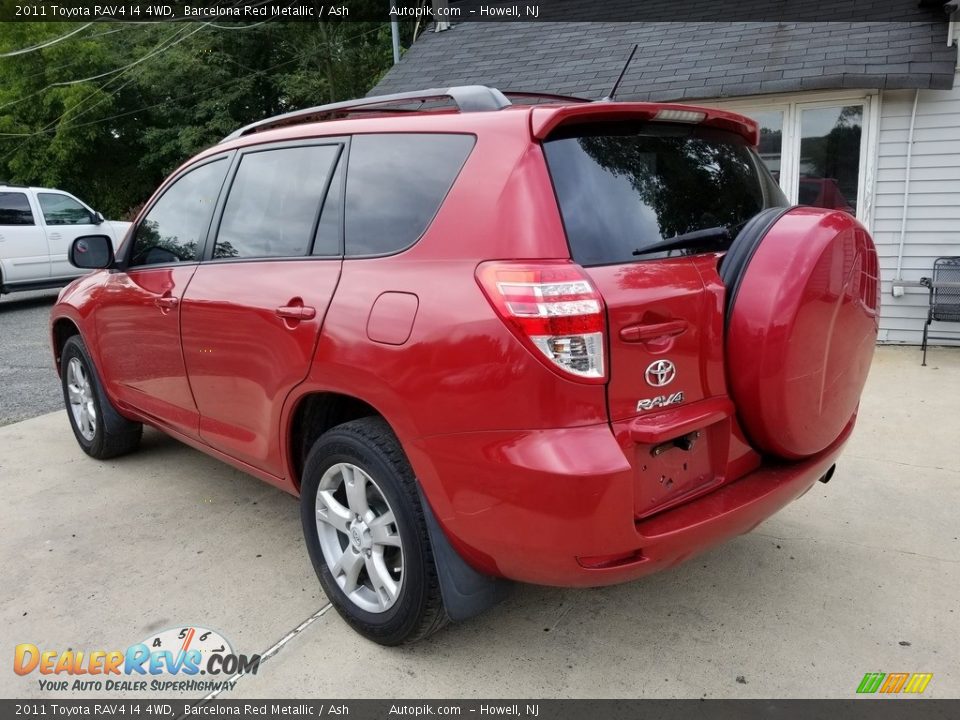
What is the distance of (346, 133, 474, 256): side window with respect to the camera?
2.46m

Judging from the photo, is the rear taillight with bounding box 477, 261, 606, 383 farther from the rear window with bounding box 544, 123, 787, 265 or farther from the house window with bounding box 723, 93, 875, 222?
the house window with bounding box 723, 93, 875, 222

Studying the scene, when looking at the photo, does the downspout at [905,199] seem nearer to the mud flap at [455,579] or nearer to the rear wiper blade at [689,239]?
the rear wiper blade at [689,239]

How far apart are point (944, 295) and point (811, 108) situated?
2.20 meters

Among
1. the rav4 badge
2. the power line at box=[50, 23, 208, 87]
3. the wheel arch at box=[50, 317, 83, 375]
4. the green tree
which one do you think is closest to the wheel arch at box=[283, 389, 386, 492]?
the rav4 badge

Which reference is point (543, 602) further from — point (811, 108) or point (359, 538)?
point (811, 108)

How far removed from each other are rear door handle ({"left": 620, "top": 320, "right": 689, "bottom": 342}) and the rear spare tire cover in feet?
0.73

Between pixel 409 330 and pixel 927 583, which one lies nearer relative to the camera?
pixel 409 330

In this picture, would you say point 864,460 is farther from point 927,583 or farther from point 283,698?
point 283,698

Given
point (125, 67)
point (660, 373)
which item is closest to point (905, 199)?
point (660, 373)

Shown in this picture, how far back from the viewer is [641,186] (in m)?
2.42

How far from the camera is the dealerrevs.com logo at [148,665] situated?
2.58 m

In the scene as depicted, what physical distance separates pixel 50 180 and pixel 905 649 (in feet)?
89.8
